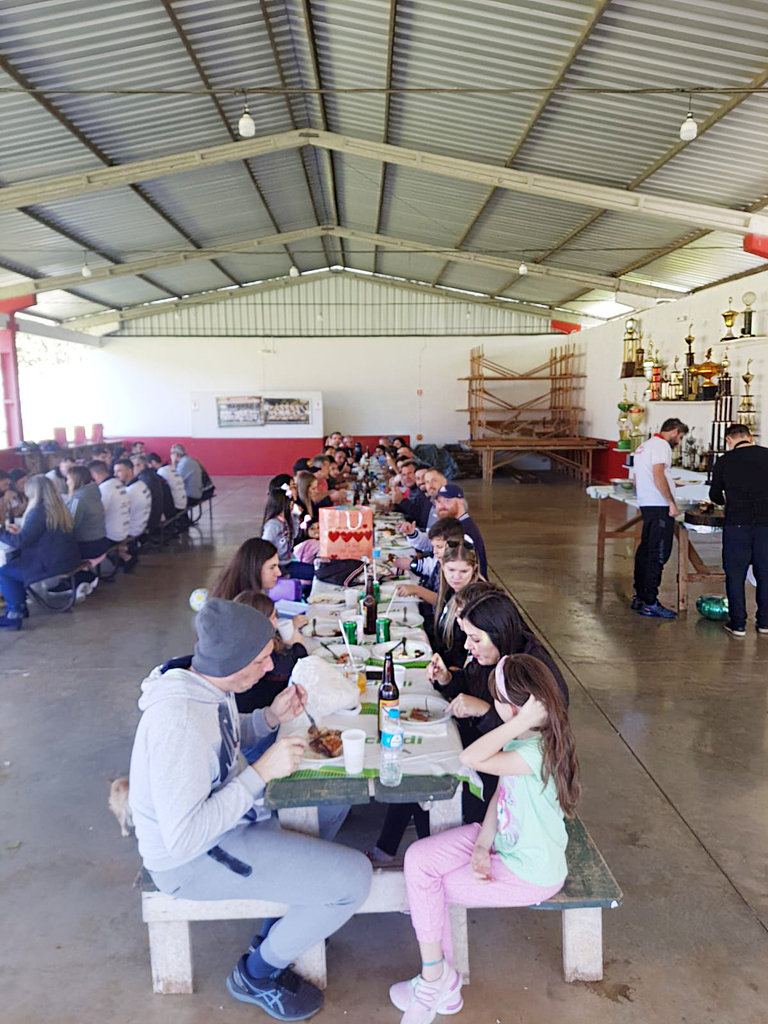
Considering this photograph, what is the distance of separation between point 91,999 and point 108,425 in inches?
775

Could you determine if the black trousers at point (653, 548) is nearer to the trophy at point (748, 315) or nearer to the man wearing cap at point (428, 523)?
the man wearing cap at point (428, 523)

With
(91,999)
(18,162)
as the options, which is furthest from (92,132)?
(91,999)

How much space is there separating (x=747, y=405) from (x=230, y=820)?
29.7 feet

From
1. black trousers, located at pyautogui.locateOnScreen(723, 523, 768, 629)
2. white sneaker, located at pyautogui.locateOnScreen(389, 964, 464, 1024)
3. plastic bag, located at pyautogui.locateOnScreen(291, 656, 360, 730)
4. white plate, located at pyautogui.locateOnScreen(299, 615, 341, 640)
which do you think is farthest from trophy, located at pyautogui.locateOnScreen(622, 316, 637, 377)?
white sneaker, located at pyautogui.locateOnScreen(389, 964, 464, 1024)

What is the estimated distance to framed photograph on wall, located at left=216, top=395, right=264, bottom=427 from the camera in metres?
19.1

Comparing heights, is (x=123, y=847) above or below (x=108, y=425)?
below

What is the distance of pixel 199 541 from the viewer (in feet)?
33.4

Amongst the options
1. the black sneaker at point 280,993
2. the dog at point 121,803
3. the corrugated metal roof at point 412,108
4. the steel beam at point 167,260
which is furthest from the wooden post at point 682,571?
the steel beam at point 167,260

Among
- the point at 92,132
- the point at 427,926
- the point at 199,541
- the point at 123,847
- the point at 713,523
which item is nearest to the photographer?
the point at 427,926

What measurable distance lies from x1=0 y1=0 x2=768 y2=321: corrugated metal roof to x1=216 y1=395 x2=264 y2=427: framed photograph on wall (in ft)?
20.8

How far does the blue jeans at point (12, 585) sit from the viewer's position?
6.31m

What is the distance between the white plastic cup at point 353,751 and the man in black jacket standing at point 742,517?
4.45 m

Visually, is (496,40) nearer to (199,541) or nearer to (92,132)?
(92,132)

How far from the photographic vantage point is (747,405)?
9391mm
